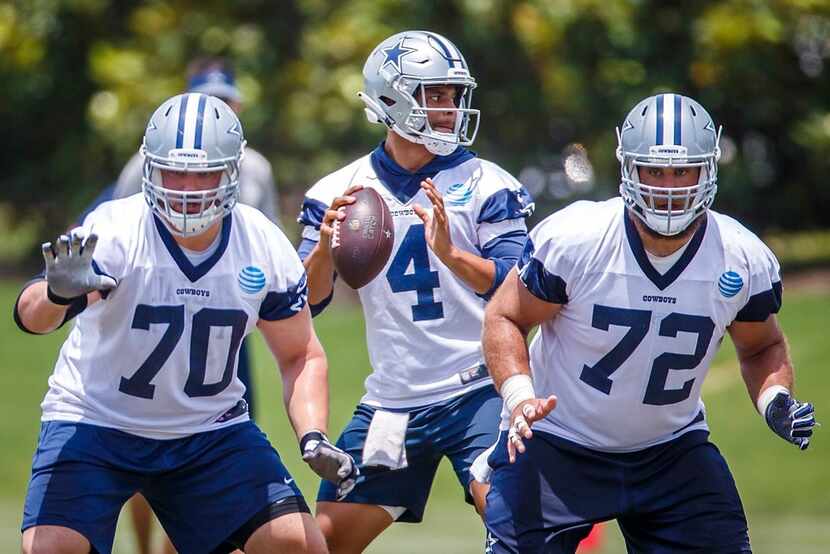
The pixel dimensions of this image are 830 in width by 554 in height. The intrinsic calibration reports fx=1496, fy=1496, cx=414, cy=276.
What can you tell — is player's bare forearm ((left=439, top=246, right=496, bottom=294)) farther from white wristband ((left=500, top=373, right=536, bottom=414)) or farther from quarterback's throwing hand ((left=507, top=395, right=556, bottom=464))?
quarterback's throwing hand ((left=507, top=395, right=556, bottom=464))

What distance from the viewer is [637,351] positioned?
15.2 feet

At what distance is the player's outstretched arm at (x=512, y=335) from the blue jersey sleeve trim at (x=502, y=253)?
478 mm

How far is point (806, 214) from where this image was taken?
14258 mm

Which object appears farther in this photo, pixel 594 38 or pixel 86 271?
pixel 594 38

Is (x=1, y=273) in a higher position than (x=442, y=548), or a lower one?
higher

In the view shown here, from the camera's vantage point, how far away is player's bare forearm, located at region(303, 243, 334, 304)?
5.45 meters

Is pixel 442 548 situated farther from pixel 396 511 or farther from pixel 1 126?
pixel 1 126

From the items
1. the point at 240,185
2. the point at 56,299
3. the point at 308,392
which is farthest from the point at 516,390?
the point at 240,185

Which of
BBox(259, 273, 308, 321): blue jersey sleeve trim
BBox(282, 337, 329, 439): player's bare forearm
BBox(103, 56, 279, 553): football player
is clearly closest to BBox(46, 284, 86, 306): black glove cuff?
Answer: BBox(259, 273, 308, 321): blue jersey sleeve trim

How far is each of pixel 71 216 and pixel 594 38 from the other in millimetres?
6718

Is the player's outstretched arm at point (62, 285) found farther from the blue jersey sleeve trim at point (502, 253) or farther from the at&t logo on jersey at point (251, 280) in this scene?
the blue jersey sleeve trim at point (502, 253)

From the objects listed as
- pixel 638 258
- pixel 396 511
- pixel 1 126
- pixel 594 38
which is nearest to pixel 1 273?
pixel 1 126

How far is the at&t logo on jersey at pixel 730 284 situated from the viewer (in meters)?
4.62

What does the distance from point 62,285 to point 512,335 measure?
4.54 feet
